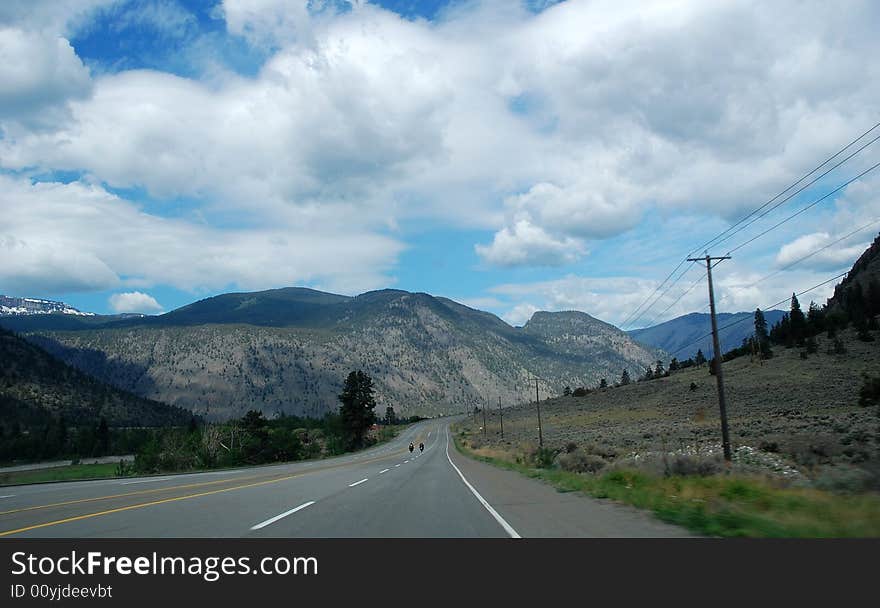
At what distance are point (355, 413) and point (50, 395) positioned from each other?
257 feet

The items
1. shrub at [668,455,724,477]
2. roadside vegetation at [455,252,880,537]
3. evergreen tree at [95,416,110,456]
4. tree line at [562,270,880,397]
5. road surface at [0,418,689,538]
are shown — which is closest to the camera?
road surface at [0,418,689,538]

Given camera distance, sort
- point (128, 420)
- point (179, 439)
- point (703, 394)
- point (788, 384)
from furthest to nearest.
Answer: point (128, 420) → point (703, 394) → point (788, 384) → point (179, 439)

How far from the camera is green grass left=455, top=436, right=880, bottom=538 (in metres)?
8.59

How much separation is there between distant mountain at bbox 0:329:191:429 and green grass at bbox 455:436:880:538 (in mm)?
135692

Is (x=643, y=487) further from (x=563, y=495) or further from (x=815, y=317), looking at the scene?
(x=815, y=317)

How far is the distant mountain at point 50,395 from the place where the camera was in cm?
12619

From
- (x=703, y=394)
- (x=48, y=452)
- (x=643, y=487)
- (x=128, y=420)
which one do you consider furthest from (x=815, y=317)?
(x=128, y=420)

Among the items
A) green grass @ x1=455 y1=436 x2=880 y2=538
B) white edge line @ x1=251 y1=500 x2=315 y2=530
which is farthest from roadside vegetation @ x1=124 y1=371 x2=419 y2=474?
green grass @ x1=455 y1=436 x2=880 y2=538

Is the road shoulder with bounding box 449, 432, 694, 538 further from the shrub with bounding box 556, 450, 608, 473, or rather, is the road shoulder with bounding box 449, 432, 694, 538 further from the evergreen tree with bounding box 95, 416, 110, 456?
the evergreen tree with bounding box 95, 416, 110, 456

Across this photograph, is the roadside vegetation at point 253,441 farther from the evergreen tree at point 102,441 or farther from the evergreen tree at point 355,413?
the evergreen tree at point 102,441

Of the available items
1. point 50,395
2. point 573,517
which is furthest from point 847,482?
point 50,395

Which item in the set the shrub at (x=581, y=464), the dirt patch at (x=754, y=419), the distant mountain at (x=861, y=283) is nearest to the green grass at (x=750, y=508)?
the dirt patch at (x=754, y=419)
